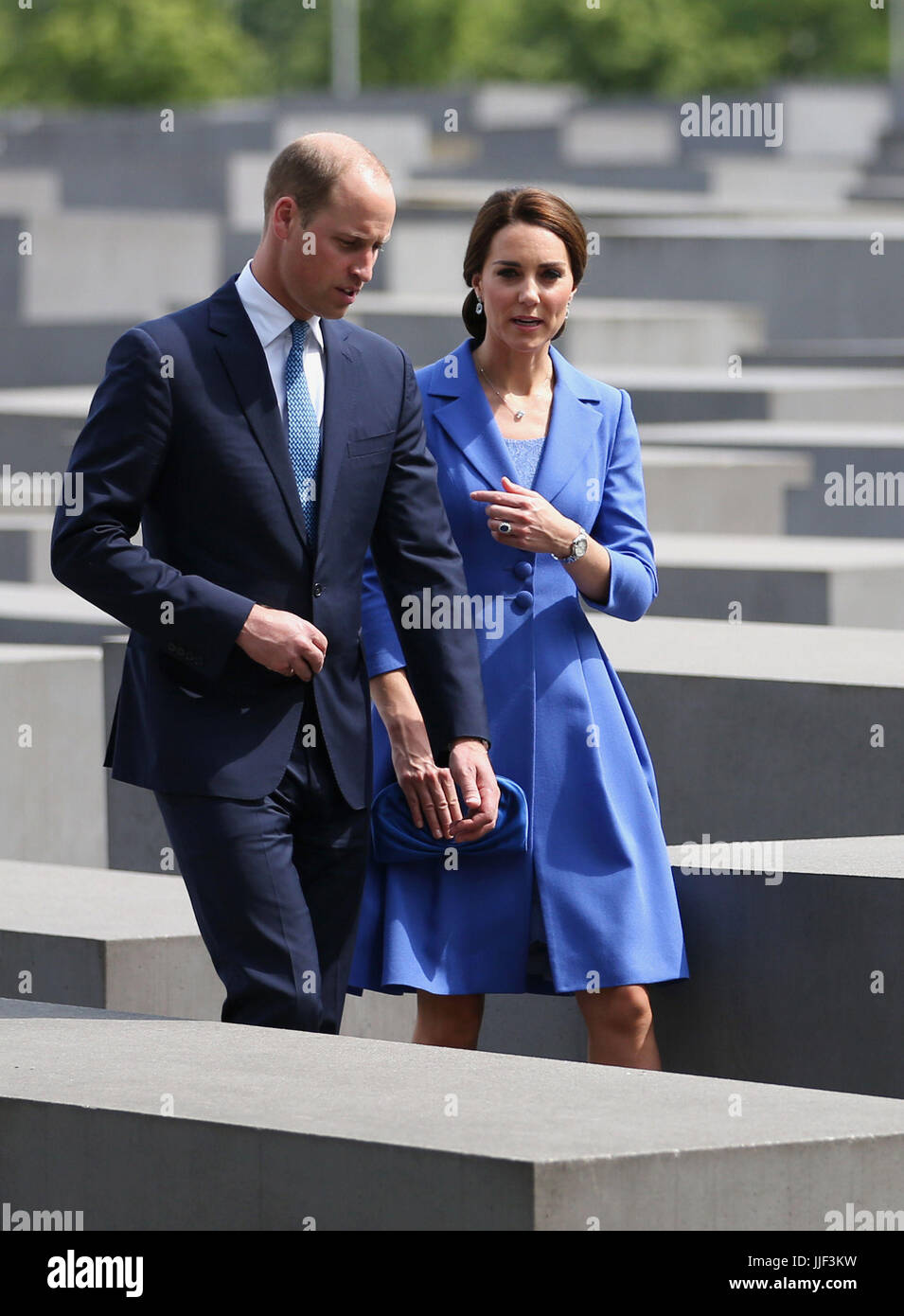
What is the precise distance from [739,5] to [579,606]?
247 feet

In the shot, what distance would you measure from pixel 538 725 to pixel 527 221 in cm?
99

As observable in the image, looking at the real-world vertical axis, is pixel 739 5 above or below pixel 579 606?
above

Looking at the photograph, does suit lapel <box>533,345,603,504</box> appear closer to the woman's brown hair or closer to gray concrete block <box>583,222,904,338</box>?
the woman's brown hair

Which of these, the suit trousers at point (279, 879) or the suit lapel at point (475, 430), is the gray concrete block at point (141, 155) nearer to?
the suit lapel at point (475, 430)

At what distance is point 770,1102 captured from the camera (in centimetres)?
384

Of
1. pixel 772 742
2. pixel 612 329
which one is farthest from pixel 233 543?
pixel 612 329

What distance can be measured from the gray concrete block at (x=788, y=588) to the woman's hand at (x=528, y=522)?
4547 millimetres

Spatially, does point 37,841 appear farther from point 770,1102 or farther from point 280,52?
point 280,52

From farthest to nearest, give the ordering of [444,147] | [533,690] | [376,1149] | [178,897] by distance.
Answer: [444,147] < [178,897] < [533,690] < [376,1149]

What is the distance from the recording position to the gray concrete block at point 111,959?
5.76 metres

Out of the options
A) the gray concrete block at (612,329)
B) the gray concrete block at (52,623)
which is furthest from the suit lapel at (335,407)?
the gray concrete block at (612,329)

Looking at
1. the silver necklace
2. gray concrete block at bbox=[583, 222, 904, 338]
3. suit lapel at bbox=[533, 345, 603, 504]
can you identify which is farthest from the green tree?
suit lapel at bbox=[533, 345, 603, 504]

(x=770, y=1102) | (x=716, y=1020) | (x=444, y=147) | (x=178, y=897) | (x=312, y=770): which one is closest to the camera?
(x=770, y=1102)

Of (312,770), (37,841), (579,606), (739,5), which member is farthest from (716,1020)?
(739,5)
